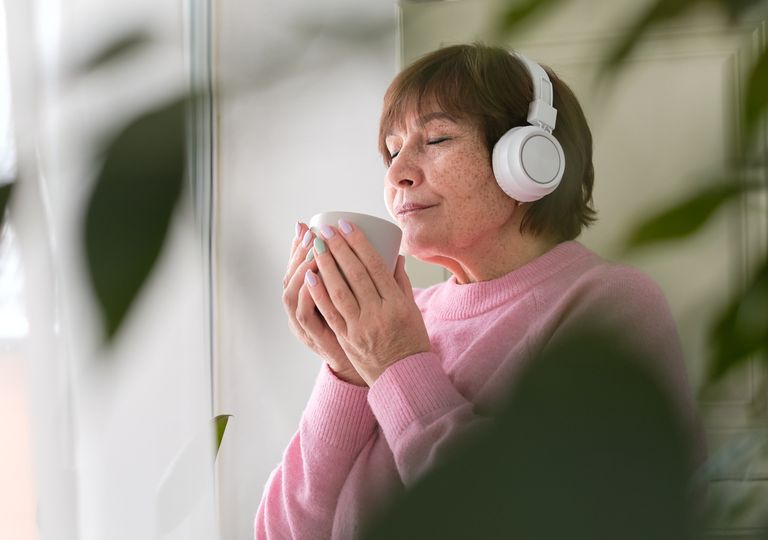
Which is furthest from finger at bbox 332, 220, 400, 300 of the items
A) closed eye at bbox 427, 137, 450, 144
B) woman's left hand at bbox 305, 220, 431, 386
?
closed eye at bbox 427, 137, 450, 144

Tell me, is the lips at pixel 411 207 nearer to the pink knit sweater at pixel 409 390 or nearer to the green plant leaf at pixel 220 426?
the pink knit sweater at pixel 409 390

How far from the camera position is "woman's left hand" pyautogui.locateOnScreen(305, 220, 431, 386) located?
755mm

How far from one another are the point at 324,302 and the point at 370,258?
2.6 inches

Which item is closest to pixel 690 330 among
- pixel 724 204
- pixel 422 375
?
pixel 724 204

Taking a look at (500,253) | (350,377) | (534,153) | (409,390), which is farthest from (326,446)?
(534,153)

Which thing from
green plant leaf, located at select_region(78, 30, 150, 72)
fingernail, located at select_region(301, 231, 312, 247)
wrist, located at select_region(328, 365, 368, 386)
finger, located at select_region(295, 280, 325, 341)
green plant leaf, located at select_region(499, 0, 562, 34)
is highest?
green plant leaf, located at select_region(499, 0, 562, 34)

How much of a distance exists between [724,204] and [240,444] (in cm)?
12

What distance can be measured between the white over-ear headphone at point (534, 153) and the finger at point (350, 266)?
0.16m

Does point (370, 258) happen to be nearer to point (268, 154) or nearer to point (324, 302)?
point (324, 302)

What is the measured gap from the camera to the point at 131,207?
0.13m

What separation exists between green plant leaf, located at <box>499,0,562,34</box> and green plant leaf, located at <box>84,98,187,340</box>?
78 mm

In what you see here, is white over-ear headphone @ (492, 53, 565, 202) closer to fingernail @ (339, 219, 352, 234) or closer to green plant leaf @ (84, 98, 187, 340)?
fingernail @ (339, 219, 352, 234)

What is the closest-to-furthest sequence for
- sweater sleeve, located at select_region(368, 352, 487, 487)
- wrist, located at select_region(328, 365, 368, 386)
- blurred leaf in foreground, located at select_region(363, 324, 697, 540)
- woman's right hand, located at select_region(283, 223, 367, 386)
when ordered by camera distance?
blurred leaf in foreground, located at select_region(363, 324, 697, 540)
sweater sleeve, located at select_region(368, 352, 487, 487)
woman's right hand, located at select_region(283, 223, 367, 386)
wrist, located at select_region(328, 365, 368, 386)

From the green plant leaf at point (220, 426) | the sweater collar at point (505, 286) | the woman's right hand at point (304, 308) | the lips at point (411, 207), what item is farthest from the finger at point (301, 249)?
the green plant leaf at point (220, 426)
